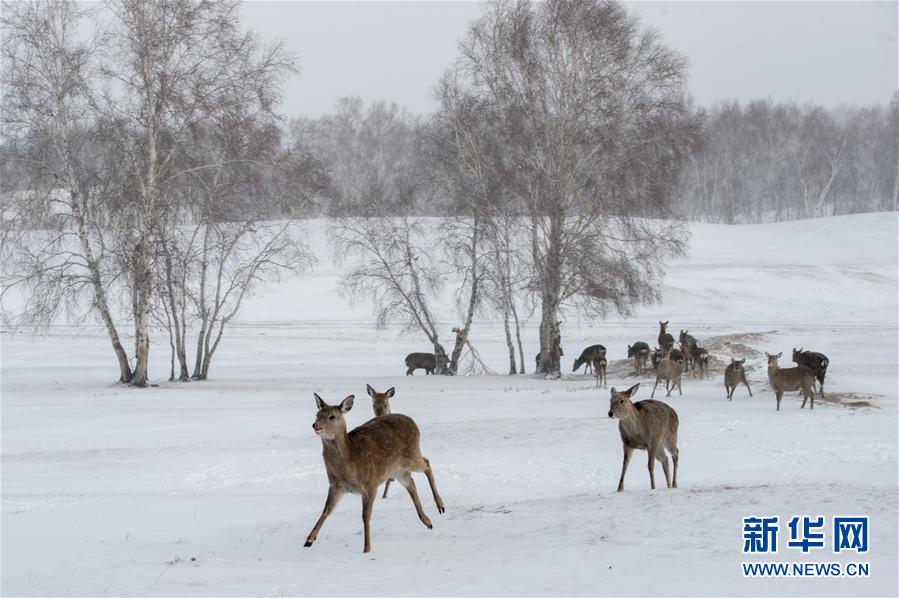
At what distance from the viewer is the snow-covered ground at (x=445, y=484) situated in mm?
7566

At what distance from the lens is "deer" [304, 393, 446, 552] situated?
27.9 feet

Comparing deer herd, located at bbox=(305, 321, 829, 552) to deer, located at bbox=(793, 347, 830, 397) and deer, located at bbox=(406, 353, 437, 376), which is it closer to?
deer, located at bbox=(793, 347, 830, 397)

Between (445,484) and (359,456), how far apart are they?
5088mm

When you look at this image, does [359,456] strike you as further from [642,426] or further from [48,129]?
[48,129]

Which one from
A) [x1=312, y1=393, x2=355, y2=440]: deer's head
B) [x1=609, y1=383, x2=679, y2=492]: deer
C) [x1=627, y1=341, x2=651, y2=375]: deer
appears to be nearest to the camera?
[x1=312, y1=393, x2=355, y2=440]: deer's head

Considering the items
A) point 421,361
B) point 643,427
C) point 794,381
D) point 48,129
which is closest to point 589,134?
point 421,361

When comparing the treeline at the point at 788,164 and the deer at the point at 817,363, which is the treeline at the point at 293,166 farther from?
the treeline at the point at 788,164

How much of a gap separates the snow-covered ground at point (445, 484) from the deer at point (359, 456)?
440mm

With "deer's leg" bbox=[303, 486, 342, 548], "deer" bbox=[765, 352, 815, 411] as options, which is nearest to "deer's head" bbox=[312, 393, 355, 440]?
"deer's leg" bbox=[303, 486, 342, 548]

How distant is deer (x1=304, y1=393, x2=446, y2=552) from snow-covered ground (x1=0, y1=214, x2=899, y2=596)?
440 mm

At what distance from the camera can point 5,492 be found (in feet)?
44.7

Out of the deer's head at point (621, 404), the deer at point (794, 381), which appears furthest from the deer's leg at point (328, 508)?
the deer at point (794, 381)

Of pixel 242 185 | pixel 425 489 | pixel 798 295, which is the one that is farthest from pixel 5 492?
pixel 798 295

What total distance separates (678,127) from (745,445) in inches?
626
